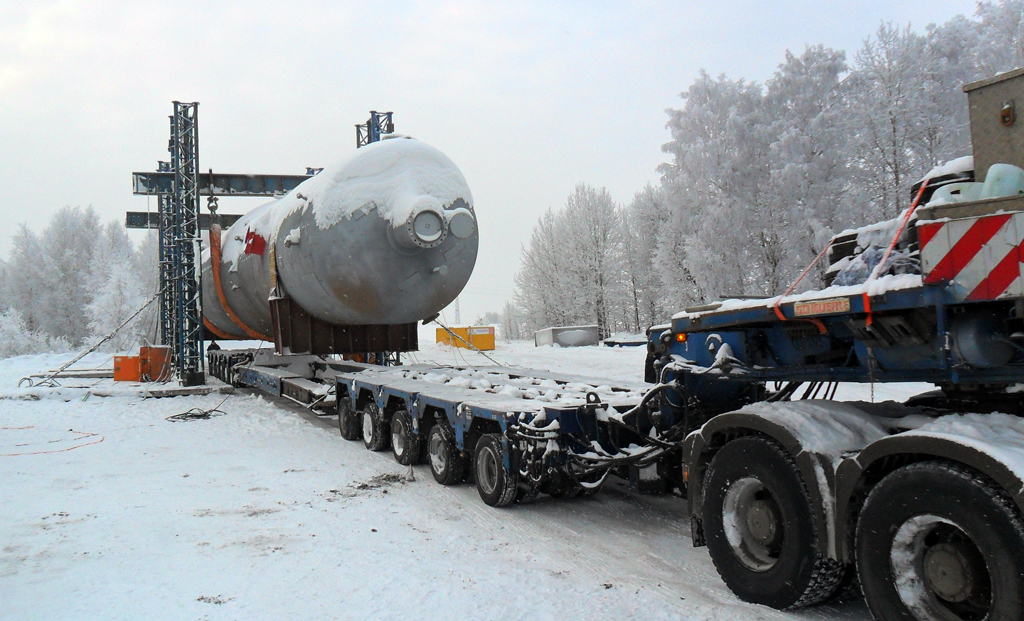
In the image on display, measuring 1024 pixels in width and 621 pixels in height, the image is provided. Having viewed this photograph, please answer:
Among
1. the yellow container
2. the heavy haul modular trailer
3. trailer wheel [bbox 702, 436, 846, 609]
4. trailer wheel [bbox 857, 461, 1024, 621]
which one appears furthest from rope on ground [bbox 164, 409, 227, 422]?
the yellow container

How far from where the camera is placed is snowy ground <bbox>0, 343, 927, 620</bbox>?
3852 millimetres

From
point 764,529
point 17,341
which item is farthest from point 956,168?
point 17,341

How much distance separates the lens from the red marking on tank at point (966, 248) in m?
2.92

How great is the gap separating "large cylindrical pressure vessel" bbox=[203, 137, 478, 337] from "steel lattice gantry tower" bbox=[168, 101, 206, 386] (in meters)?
6.26

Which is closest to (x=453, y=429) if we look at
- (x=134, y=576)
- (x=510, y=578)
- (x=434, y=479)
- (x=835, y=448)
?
(x=434, y=479)

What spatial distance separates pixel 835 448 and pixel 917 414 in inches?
23.1

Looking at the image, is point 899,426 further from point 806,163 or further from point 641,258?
point 641,258

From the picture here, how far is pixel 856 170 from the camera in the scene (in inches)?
856

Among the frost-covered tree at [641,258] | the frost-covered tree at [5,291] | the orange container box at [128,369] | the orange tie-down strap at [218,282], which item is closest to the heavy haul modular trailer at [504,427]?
the orange tie-down strap at [218,282]

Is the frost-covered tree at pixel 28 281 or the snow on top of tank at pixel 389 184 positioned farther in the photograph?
the frost-covered tree at pixel 28 281

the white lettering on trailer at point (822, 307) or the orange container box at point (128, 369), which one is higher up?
the white lettering on trailer at point (822, 307)

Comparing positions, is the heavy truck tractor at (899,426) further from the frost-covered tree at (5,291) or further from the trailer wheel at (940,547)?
the frost-covered tree at (5,291)

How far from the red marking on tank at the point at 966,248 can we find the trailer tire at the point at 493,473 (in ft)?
11.8

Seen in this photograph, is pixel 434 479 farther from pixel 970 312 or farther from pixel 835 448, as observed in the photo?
pixel 970 312
